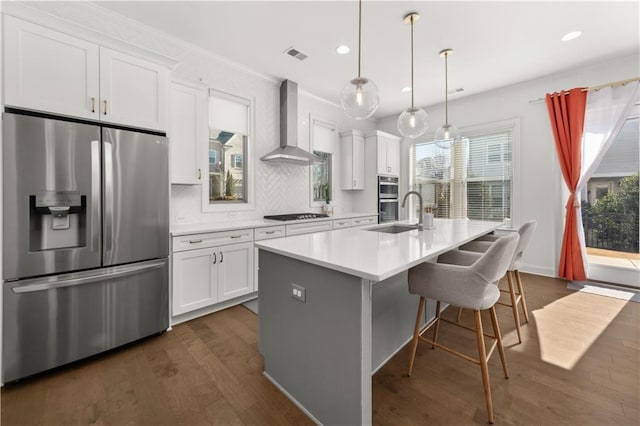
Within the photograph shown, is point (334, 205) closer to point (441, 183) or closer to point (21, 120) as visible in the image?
point (441, 183)

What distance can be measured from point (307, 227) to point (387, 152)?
2630mm

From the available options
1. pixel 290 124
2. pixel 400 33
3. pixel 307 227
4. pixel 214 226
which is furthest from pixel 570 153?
pixel 214 226

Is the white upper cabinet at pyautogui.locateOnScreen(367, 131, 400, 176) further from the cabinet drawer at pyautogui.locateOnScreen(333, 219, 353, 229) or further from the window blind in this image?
the window blind

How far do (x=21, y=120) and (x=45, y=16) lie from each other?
76cm

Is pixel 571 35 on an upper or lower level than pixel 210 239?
upper

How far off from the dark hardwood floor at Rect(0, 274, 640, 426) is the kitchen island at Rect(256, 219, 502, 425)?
0.11 meters

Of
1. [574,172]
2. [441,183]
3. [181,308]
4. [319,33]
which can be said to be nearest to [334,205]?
[441,183]

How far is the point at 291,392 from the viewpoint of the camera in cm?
165

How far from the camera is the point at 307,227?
3.77 m

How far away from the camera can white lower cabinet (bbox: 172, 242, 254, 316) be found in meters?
2.59

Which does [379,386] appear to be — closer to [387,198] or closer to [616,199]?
[387,198]

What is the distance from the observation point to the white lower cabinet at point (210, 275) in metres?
2.59

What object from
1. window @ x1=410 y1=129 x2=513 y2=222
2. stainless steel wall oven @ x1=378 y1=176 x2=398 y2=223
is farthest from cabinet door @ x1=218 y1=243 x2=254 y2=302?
window @ x1=410 y1=129 x2=513 y2=222

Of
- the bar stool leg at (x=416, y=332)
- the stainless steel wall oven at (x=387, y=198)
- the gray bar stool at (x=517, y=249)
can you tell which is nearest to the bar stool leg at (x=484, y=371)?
the bar stool leg at (x=416, y=332)
